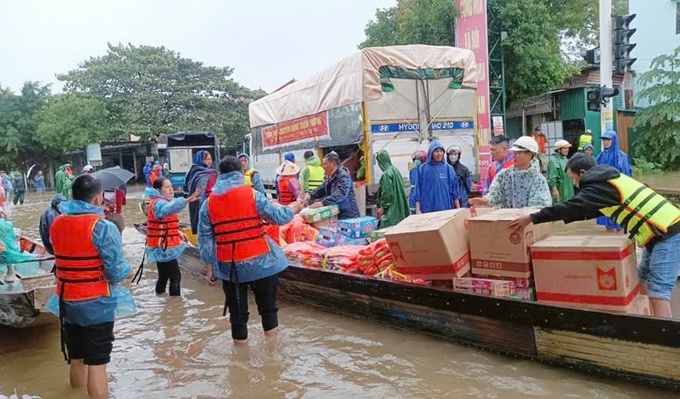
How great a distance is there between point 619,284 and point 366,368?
198 centimetres

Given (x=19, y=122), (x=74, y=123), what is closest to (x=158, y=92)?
(x=74, y=123)

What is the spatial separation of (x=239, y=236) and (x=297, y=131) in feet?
28.6

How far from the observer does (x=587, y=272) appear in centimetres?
371

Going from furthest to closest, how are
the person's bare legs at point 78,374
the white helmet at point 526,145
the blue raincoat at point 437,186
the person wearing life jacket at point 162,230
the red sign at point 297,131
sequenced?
the red sign at point 297,131, the blue raincoat at point 437,186, the person wearing life jacket at point 162,230, the white helmet at point 526,145, the person's bare legs at point 78,374

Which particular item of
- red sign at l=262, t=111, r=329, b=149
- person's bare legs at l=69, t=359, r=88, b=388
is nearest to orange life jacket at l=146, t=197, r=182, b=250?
person's bare legs at l=69, t=359, r=88, b=388

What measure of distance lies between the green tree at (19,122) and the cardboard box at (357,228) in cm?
3411

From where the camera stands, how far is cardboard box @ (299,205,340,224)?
6.84m

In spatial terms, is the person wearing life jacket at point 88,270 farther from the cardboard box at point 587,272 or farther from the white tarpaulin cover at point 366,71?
the white tarpaulin cover at point 366,71

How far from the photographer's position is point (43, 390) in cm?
445

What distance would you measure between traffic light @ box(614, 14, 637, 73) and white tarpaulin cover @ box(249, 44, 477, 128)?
110 inches

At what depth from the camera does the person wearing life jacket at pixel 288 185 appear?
8266 millimetres

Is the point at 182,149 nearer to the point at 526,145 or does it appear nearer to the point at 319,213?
the point at 319,213

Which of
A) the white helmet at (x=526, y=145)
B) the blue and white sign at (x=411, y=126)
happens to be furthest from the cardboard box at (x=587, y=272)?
the blue and white sign at (x=411, y=126)

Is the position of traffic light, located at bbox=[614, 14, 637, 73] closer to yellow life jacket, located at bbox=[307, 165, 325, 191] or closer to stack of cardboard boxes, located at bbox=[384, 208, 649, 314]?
yellow life jacket, located at bbox=[307, 165, 325, 191]
